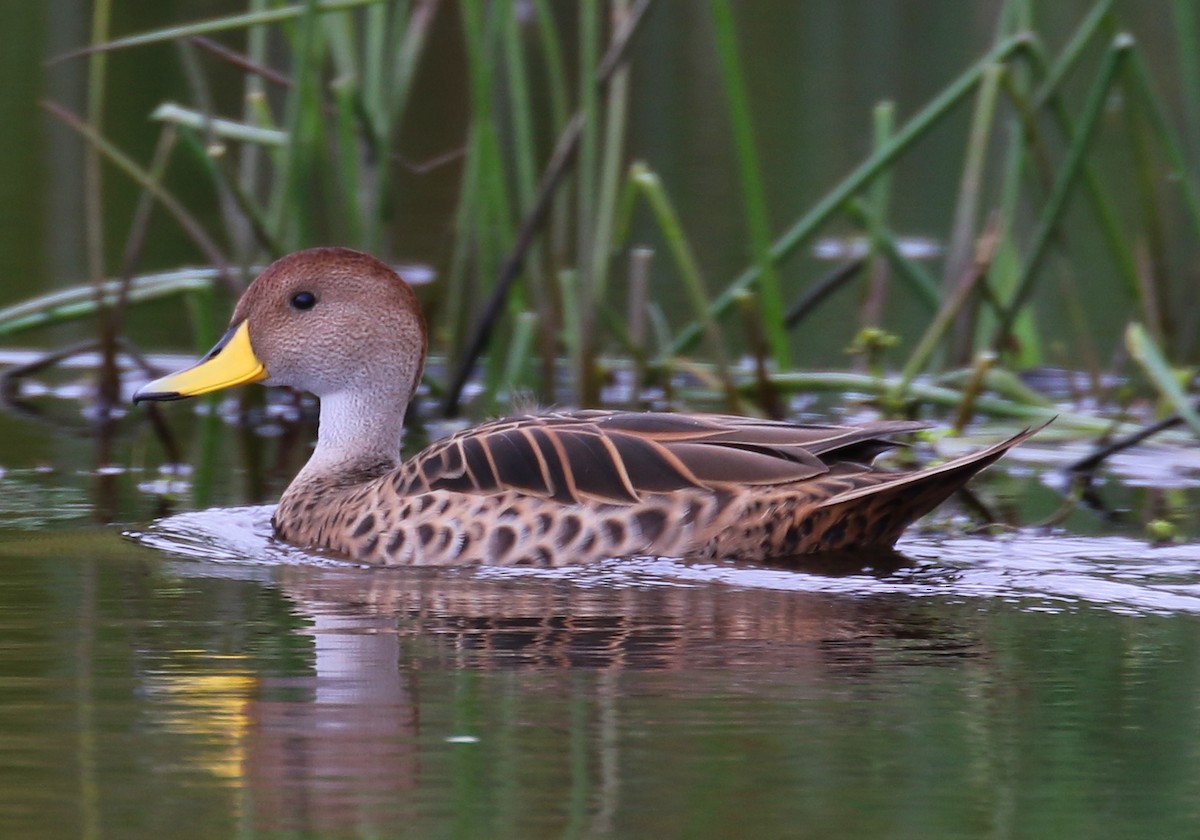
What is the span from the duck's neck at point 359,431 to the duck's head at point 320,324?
64 millimetres

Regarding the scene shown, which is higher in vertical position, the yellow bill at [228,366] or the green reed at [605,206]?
the green reed at [605,206]

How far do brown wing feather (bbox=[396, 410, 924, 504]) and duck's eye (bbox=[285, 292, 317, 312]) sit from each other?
2.96 ft

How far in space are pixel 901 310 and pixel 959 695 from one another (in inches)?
247

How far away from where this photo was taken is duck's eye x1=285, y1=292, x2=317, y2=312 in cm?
703

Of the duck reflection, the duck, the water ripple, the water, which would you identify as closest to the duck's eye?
the duck

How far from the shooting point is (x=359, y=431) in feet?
23.3

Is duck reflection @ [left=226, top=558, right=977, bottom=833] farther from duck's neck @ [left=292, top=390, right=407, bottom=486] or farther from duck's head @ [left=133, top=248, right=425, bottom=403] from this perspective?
duck's head @ [left=133, top=248, right=425, bottom=403]

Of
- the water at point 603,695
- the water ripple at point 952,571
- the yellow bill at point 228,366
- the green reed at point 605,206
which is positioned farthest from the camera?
the green reed at point 605,206

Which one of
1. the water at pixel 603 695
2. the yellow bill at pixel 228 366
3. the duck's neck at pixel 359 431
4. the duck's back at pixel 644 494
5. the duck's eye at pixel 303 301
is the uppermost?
the duck's eye at pixel 303 301

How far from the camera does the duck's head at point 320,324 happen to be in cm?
701

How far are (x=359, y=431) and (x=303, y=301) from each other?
1.53 ft

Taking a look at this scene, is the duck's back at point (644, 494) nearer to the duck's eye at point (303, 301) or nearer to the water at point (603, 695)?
the water at point (603, 695)

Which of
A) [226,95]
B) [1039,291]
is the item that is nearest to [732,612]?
[1039,291]

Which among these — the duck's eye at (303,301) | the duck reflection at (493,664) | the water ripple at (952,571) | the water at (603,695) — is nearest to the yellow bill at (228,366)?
the duck's eye at (303,301)
